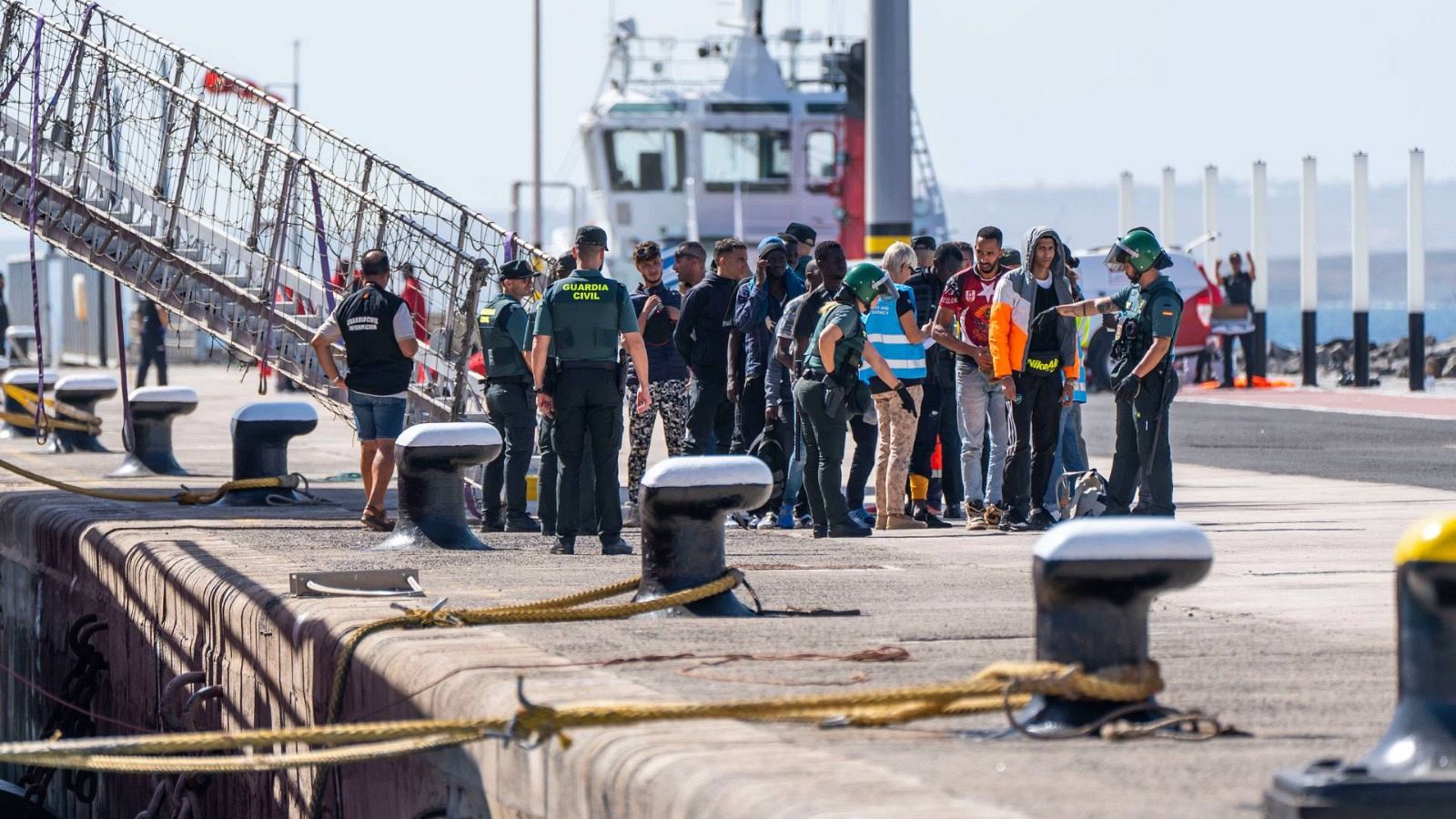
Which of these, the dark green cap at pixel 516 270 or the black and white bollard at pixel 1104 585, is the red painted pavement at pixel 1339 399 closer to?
the dark green cap at pixel 516 270

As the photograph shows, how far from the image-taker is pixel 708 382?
14031 mm

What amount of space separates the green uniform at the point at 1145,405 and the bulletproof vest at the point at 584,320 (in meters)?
2.89

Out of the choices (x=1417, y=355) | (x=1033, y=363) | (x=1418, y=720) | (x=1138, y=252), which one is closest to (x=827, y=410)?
(x=1033, y=363)

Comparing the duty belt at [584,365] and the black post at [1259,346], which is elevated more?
the duty belt at [584,365]

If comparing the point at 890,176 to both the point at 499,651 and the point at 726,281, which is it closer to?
the point at 726,281

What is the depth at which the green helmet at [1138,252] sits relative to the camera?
40.6ft

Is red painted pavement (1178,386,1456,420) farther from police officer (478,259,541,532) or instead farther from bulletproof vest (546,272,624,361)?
bulletproof vest (546,272,624,361)

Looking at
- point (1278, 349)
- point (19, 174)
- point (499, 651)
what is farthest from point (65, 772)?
point (1278, 349)

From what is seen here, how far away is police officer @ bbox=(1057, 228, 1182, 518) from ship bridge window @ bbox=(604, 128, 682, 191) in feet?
92.5

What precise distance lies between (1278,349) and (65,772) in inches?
1809

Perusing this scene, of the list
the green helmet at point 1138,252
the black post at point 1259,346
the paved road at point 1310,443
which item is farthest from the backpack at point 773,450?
the black post at point 1259,346

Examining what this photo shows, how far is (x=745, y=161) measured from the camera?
4081 centimetres

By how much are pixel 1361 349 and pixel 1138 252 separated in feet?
71.2

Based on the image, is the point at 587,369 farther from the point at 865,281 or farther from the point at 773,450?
the point at 773,450
